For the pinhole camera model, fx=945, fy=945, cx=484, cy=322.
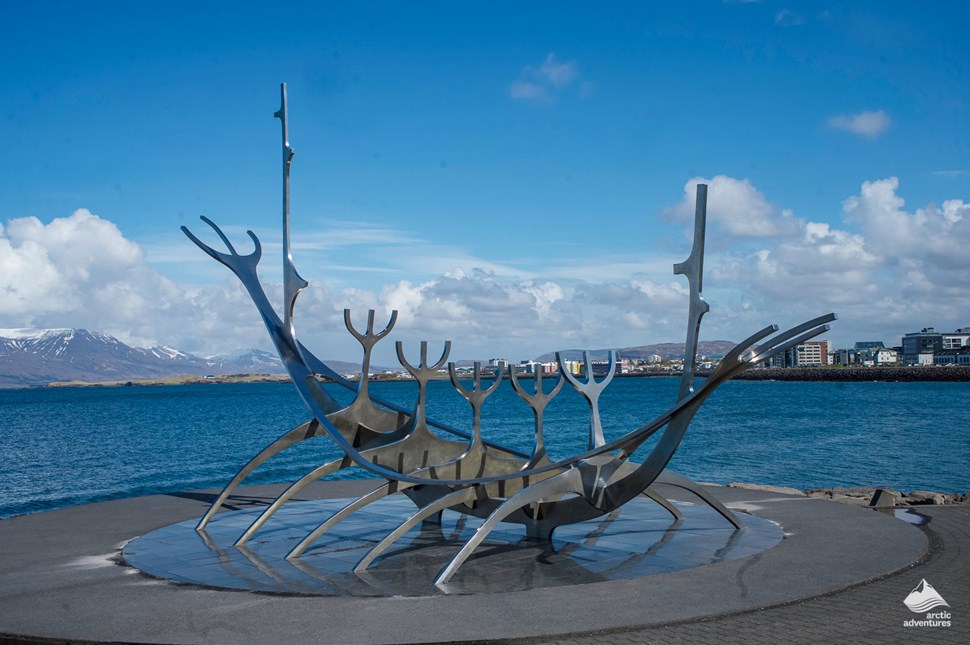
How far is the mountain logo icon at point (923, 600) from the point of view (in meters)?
8.89

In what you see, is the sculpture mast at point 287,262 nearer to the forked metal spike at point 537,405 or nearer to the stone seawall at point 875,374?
the forked metal spike at point 537,405

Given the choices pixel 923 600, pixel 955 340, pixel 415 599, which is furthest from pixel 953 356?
A: pixel 415 599

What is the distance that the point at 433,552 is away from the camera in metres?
12.7

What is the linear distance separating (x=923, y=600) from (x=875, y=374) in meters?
141

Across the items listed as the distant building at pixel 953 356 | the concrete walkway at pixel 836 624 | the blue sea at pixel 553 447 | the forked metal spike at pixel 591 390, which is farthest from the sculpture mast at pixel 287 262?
the distant building at pixel 953 356

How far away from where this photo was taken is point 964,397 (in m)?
91.0

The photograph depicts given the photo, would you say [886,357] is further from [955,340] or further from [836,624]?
[836,624]

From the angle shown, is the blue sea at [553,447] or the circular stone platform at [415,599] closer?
the circular stone platform at [415,599]

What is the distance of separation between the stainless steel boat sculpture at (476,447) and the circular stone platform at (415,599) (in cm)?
72

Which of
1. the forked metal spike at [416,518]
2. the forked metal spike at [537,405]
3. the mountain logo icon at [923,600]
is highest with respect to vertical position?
the forked metal spike at [537,405]

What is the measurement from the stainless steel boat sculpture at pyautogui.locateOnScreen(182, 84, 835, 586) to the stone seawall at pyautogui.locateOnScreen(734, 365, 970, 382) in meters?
108

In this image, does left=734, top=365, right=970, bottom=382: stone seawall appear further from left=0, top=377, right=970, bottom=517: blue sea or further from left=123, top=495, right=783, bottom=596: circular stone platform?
left=123, top=495, right=783, bottom=596: circular stone platform

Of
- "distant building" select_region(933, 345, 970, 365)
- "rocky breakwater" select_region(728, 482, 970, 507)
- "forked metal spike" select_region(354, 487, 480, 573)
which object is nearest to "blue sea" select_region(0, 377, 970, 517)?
"rocky breakwater" select_region(728, 482, 970, 507)

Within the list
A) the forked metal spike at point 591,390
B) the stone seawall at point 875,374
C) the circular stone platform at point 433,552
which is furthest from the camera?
the stone seawall at point 875,374
